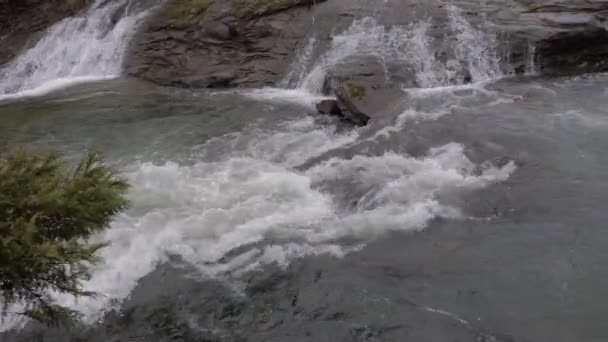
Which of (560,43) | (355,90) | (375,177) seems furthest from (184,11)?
(375,177)

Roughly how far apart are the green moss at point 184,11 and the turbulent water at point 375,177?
2607 mm

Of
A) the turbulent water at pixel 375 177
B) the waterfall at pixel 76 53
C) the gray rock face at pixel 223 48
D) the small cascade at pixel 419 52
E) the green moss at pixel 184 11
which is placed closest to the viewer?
the turbulent water at pixel 375 177

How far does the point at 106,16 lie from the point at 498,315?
58.2ft

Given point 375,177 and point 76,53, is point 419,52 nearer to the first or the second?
point 375,177

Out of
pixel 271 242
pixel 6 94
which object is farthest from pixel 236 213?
pixel 6 94

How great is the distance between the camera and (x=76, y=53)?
2102 cm

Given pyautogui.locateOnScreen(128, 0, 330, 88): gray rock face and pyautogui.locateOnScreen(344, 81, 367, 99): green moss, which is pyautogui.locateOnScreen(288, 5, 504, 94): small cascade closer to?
pyautogui.locateOnScreen(128, 0, 330, 88): gray rock face

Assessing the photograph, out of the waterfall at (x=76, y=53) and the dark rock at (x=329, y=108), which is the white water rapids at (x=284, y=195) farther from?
the waterfall at (x=76, y=53)

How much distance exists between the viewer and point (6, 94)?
20.0 meters

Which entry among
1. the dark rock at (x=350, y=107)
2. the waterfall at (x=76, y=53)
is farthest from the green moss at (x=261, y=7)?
the dark rock at (x=350, y=107)

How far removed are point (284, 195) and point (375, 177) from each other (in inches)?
64.9

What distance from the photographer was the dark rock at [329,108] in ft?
50.2

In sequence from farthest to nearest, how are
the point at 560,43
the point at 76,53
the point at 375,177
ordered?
the point at 76,53 → the point at 560,43 → the point at 375,177

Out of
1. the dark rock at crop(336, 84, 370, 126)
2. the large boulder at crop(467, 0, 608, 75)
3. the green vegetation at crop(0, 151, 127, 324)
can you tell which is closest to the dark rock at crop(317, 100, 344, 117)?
the dark rock at crop(336, 84, 370, 126)
